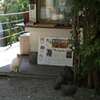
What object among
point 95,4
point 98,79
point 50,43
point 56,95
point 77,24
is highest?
point 95,4

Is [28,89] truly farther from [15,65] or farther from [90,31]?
[90,31]

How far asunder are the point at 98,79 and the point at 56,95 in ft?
2.79

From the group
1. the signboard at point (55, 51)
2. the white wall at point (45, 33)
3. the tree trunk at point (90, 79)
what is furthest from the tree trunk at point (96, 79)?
the white wall at point (45, 33)

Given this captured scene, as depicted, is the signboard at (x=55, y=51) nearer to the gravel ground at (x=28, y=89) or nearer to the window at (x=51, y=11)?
the window at (x=51, y=11)

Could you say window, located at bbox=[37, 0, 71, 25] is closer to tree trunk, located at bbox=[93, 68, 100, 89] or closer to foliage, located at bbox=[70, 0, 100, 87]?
foliage, located at bbox=[70, 0, 100, 87]

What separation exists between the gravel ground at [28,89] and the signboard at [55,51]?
2.63 ft

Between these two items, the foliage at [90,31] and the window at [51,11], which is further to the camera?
the window at [51,11]

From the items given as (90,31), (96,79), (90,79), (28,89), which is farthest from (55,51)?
(90,31)

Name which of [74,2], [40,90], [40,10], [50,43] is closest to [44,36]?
[50,43]

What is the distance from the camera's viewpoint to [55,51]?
555cm

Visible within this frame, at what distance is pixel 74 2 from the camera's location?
3.68 meters

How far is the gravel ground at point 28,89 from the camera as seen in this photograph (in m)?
4.04

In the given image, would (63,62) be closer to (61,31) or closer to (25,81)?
(61,31)

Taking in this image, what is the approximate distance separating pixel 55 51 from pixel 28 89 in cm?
151
